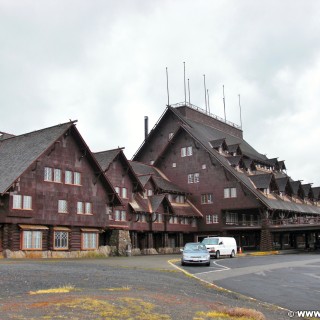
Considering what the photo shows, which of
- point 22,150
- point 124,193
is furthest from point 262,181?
point 22,150

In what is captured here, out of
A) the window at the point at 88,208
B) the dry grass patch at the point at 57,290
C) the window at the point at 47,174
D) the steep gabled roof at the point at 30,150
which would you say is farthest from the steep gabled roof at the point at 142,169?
the dry grass patch at the point at 57,290

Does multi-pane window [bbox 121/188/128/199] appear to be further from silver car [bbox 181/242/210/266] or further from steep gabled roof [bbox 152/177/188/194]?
silver car [bbox 181/242/210/266]

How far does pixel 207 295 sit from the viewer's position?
16.8 meters

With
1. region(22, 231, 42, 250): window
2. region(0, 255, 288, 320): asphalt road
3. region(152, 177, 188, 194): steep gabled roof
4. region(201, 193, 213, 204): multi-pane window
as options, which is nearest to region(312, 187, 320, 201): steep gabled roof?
region(201, 193, 213, 204): multi-pane window

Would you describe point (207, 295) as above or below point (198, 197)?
below

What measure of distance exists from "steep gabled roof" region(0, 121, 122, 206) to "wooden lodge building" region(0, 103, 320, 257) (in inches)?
4.8

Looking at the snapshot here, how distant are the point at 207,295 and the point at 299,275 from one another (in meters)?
11.2

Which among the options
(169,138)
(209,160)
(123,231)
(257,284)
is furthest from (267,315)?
(169,138)

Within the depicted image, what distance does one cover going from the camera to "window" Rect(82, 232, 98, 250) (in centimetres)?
4450

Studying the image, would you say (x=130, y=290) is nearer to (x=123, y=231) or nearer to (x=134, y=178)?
(x=123, y=231)

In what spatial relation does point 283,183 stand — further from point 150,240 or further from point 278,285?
point 278,285

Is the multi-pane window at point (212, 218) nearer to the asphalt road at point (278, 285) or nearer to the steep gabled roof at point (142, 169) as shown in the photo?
the steep gabled roof at point (142, 169)

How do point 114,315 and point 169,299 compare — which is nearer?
point 114,315

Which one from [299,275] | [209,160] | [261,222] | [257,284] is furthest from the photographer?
[209,160]
